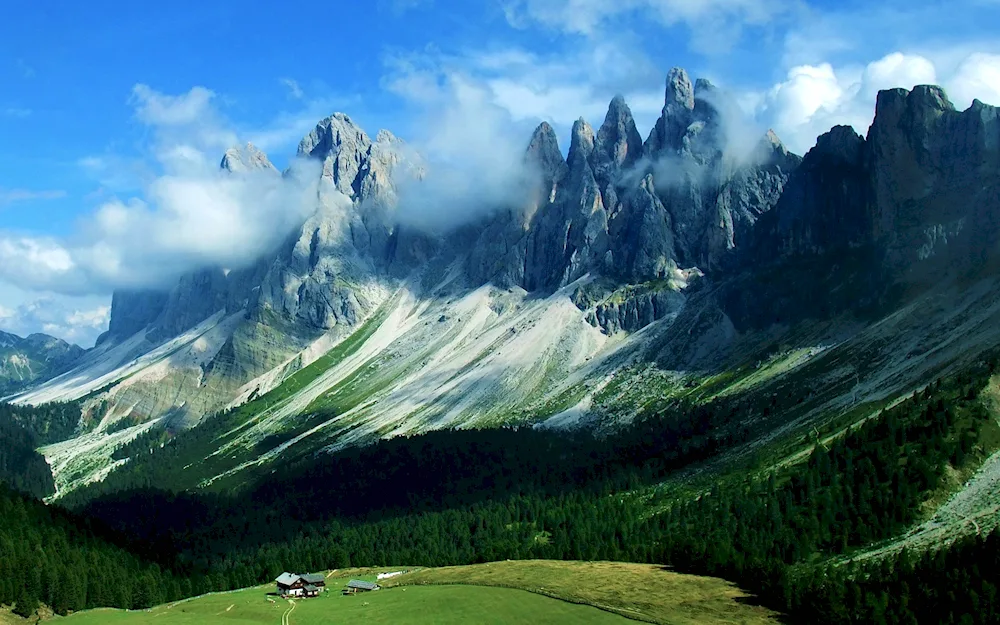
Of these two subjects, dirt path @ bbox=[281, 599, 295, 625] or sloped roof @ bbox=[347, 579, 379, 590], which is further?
sloped roof @ bbox=[347, 579, 379, 590]

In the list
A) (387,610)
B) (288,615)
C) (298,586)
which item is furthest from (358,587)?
(387,610)

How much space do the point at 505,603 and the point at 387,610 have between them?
1395 cm

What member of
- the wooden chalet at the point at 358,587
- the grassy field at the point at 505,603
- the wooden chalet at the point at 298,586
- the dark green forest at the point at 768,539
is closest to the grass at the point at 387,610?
the grassy field at the point at 505,603

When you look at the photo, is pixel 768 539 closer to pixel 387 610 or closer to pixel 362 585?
pixel 362 585

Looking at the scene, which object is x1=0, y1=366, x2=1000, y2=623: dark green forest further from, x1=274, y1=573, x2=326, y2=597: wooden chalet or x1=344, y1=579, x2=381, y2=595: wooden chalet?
x1=344, y1=579, x2=381, y2=595: wooden chalet

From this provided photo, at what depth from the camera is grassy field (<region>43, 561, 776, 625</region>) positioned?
326 ft

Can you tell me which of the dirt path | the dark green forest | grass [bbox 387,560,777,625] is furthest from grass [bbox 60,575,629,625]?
the dark green forest

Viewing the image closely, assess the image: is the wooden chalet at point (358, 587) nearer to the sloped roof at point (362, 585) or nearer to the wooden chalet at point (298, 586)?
the sloped roof at point (362, 585)

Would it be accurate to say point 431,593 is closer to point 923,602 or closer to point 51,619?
point 51,619

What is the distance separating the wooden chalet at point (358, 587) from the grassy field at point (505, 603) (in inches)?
73.4

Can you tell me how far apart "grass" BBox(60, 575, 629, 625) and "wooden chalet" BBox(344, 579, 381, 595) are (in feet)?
6.11

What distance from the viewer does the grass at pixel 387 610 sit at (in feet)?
327

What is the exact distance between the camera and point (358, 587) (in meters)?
126

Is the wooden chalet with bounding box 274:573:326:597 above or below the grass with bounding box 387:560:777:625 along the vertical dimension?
above
